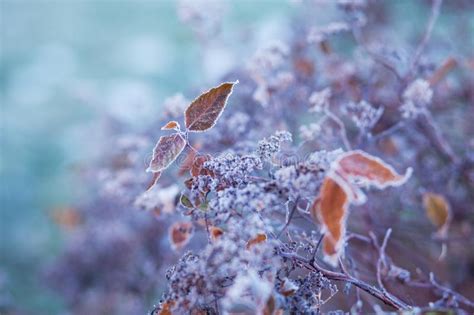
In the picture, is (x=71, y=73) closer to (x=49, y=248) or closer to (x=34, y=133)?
(x=34, y=133)

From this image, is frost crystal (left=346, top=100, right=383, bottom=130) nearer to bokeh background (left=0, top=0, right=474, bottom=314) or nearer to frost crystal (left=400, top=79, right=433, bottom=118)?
frost crystal (left=400, top=79, right=433, bottom=118)

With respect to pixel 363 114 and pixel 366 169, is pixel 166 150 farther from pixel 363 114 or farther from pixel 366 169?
pixel 363 114

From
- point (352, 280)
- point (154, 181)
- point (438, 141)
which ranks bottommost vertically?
point (352, 280)

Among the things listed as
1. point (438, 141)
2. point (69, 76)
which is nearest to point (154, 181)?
point (438, 141)

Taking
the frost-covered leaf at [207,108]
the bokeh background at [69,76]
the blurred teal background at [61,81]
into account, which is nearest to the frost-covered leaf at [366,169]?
the frost-covered leaf at [207,108]

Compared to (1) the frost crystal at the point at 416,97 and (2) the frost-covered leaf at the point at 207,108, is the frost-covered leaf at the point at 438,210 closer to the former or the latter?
(1) the frost crystal at the point at 416,97

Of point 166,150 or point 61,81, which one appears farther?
point 61,81

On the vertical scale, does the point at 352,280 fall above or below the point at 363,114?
below

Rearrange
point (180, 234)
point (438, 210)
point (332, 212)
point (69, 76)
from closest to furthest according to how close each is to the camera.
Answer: point (332, 212)
point (180, 234)
point (438, 210)
point (69, 76)
